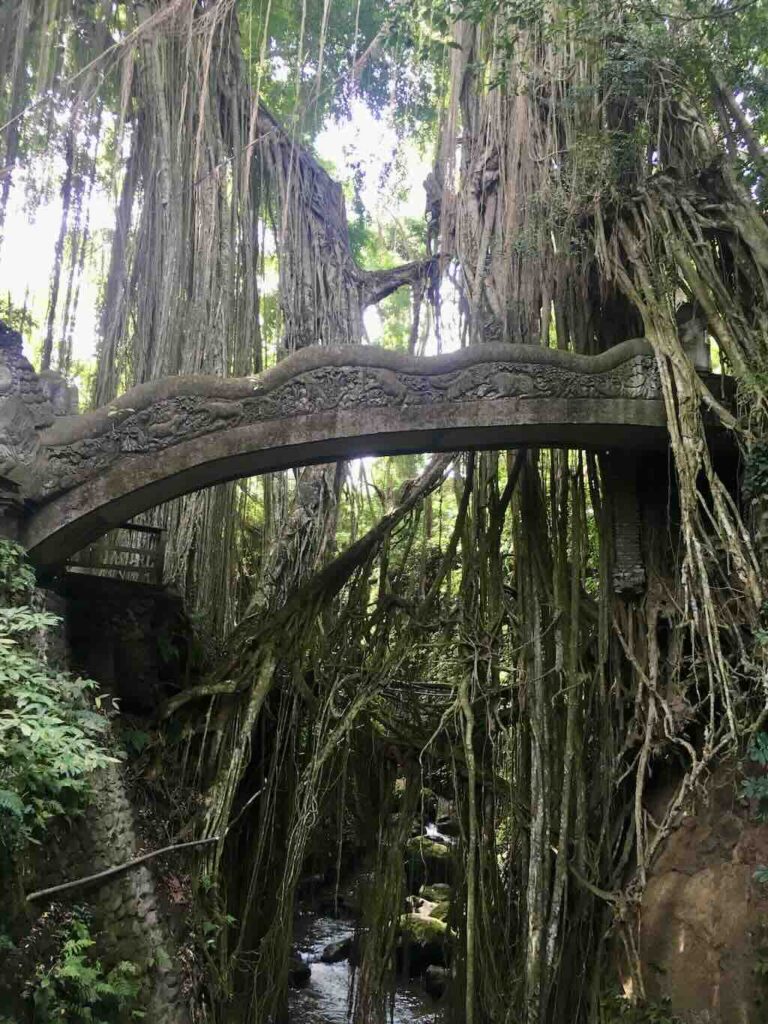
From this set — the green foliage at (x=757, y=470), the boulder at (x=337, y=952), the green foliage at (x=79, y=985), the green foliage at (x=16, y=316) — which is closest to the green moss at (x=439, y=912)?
the boulder at (x=337, y=952)

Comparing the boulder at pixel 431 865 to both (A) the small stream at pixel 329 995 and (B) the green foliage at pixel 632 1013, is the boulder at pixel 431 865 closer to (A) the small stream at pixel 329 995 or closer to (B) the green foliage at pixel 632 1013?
(A) the small stream at pixel 329 995

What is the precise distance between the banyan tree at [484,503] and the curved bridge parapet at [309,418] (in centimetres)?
31

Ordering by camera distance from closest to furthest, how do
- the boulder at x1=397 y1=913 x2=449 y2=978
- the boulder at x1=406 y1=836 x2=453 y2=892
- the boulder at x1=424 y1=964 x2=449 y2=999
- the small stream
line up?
1. the small stream
2. the boulder at x1=424 y1=964 x2=449 y2=999
3. the boulder at x1=397 y1=913 x2=449 y2=978
4. the boulder at x1=406 y1=836 x2=453 y2=892

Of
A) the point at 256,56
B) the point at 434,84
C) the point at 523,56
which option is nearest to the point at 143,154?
the point at 256,56

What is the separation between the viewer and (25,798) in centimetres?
282

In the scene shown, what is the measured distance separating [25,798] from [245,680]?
2.07 metres

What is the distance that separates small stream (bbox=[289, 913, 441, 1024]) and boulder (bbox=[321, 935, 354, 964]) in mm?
44

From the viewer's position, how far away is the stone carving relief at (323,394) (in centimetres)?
395

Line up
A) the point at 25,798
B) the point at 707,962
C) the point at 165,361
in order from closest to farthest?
1. the point at 25,798
2. the point at 707,962
3. the point at 165,361

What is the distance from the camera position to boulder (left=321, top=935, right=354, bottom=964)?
6762 millimetres

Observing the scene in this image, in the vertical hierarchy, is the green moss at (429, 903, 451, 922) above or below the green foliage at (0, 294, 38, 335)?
below

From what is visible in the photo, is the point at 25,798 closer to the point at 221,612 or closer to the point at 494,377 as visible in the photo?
the point at 494,377

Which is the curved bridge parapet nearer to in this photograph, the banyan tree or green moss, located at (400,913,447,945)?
the banyan tree

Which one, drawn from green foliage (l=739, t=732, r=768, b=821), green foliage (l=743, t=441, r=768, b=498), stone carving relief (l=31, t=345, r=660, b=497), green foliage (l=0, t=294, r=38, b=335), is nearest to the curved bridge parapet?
stone carving relief (l=31, t=345, r=660, b=497)
